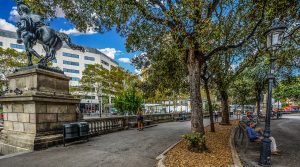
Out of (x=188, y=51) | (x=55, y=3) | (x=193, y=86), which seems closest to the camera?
(x=193, y=86)

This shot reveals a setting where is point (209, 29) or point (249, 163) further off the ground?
point (209, 29)

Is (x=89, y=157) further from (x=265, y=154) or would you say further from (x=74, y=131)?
(x=265, y=154)

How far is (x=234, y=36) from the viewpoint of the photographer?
791 cm

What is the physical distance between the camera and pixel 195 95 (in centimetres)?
729

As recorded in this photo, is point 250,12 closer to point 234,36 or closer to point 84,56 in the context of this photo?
point 234,36

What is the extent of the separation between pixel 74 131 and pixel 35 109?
1.91m

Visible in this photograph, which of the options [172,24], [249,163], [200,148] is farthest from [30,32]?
[249,163]

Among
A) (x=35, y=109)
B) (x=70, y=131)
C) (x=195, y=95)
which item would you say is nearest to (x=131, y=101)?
(x=70, y=131)

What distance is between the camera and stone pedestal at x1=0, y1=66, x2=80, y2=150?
7426mm

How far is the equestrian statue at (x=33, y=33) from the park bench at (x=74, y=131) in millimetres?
3411

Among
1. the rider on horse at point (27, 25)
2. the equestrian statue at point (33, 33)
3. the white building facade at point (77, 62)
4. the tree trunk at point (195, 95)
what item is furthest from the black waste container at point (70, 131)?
the white building facade at point (77, 62)

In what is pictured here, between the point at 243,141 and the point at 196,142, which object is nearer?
the point at 196,142

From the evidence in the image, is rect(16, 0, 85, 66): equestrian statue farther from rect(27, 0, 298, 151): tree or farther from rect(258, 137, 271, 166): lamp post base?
rect(258, 137, 271, 166): lamp post base

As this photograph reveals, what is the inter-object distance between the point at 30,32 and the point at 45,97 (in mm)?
3329
